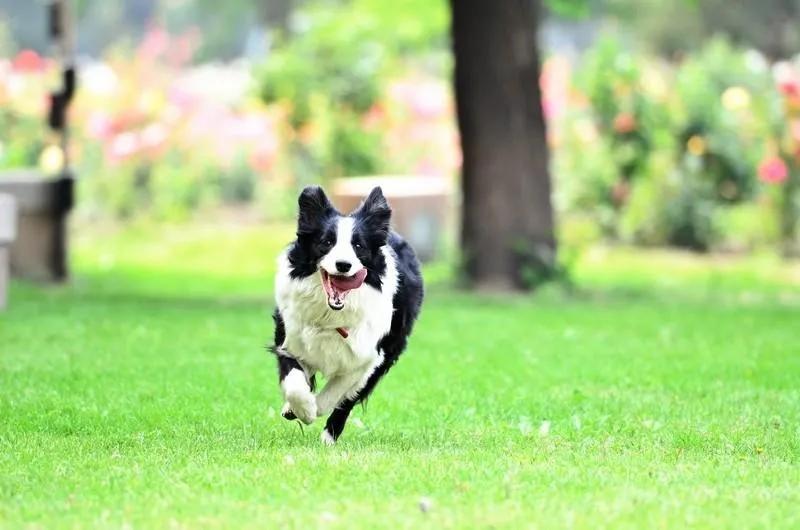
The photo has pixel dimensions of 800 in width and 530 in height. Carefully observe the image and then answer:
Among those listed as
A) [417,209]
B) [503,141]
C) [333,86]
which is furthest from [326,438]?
[333,86]

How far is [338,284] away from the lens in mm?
7539

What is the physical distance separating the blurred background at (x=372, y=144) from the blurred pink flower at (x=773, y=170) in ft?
0.09

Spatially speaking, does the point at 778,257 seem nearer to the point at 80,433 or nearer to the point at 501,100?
the point at 501,100

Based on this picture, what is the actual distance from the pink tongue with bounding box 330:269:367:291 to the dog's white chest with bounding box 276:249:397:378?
0.52 ft

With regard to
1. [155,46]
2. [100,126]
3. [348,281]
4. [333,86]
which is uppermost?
[155,46]

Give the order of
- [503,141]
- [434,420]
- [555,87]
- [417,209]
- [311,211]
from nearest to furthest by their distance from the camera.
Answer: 1. [311,211]
2. [434,420]
3. [503,141]
4. [417,209]
5. [555,87]

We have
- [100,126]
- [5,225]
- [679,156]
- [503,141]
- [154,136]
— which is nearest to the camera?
[5,225]

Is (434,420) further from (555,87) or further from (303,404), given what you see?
(555,87)

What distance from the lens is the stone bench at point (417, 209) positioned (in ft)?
64.7

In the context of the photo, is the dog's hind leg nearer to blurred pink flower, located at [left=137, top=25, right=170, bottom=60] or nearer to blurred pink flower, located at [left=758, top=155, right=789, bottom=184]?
blurred pink flower, located at [left=758, top=155, right=789, bottom=184]

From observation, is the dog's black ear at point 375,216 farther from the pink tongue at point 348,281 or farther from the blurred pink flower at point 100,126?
the blurred pink flower at point 100,126

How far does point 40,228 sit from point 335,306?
395 inches

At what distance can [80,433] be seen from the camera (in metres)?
8.22

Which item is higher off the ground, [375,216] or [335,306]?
[375,216]
